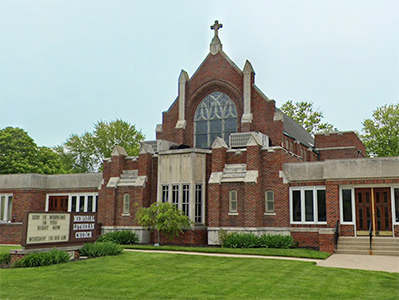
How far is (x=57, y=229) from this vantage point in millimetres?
16078

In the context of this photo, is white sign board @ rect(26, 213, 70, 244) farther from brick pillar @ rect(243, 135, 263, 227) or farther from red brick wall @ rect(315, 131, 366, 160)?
red brick wall @ rect(315, 131, 366, 160)

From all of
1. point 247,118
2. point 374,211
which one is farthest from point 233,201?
point 247,118

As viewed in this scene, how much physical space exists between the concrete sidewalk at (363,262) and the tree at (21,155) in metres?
36.5

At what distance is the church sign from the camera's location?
1502 cm

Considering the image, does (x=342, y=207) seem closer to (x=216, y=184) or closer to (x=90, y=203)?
(x=216, y=184)

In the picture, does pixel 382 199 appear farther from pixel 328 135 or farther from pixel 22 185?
pixel 22 185

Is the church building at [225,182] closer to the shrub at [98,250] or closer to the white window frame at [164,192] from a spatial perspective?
the white window frame at [164,192]

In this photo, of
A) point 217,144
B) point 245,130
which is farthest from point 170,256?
point 245,130

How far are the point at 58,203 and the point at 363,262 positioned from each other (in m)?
21.0

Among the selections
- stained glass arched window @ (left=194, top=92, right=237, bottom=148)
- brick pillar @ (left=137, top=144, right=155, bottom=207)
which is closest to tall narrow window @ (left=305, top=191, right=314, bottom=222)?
stained glass arched window @ (left=194, top=92, right=237, bottom=148)

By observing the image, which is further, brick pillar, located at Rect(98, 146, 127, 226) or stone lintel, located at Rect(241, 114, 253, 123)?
stone lintel, located at Rect(241, 114, 253, 123)

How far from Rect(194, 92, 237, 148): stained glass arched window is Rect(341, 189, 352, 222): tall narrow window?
998cm

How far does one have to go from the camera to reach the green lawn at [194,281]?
398 inches

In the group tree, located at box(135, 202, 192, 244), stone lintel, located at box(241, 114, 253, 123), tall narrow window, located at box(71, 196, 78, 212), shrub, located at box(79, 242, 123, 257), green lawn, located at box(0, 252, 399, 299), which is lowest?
green lawn, located at box(0, 252, 399, 299)
